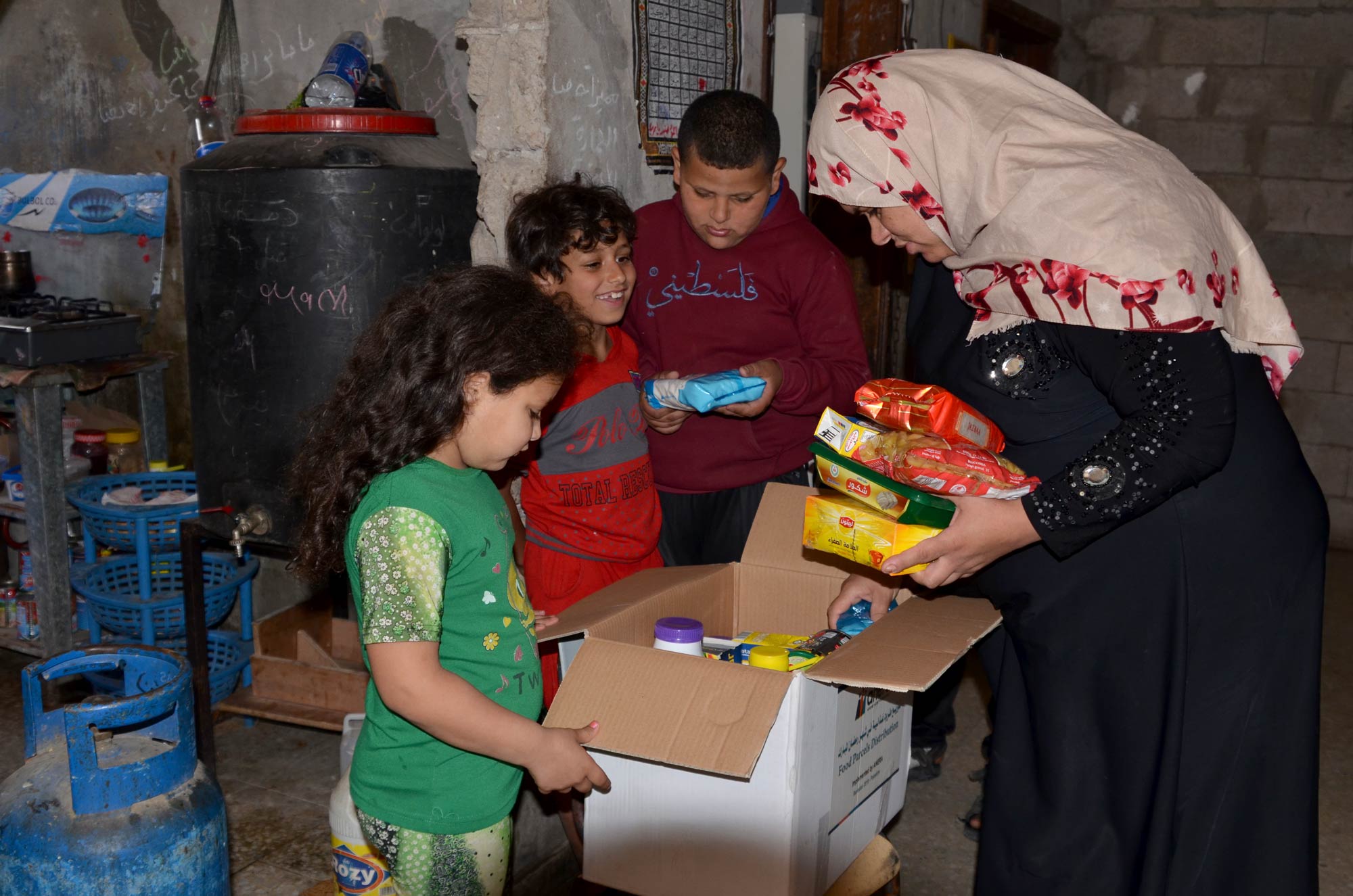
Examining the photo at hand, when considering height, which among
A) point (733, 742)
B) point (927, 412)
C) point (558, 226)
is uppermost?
point (558, 226)

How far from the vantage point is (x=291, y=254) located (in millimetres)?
2506

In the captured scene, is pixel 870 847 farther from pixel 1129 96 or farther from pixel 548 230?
pixel 1129 96

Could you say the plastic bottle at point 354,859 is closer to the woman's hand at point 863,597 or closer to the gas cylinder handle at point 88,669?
the gas cylinder handle at point 88,669

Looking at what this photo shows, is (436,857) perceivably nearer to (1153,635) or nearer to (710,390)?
(710,390)

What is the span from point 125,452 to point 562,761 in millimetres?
2910

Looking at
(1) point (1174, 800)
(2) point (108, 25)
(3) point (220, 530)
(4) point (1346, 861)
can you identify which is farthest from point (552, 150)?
(4) point (1346, 861)

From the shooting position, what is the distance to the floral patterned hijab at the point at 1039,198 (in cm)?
154

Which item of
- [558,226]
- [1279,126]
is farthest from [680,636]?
[1279,126]

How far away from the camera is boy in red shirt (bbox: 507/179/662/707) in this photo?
230 centimetres

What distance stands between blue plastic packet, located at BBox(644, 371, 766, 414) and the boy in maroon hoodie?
0.17m

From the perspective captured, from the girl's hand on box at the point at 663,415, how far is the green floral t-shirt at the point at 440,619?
64 cm

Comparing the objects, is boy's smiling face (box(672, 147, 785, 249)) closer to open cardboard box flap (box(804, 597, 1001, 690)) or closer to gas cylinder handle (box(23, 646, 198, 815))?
open cardboard box flap (box(804, 597, 1001, 690))

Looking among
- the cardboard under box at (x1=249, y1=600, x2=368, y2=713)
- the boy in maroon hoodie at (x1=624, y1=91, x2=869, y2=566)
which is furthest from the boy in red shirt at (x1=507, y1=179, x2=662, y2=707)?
the cardboard under box at (x1=249, y1=600, x2=368, y2=713)

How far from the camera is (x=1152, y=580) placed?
1693 mm
